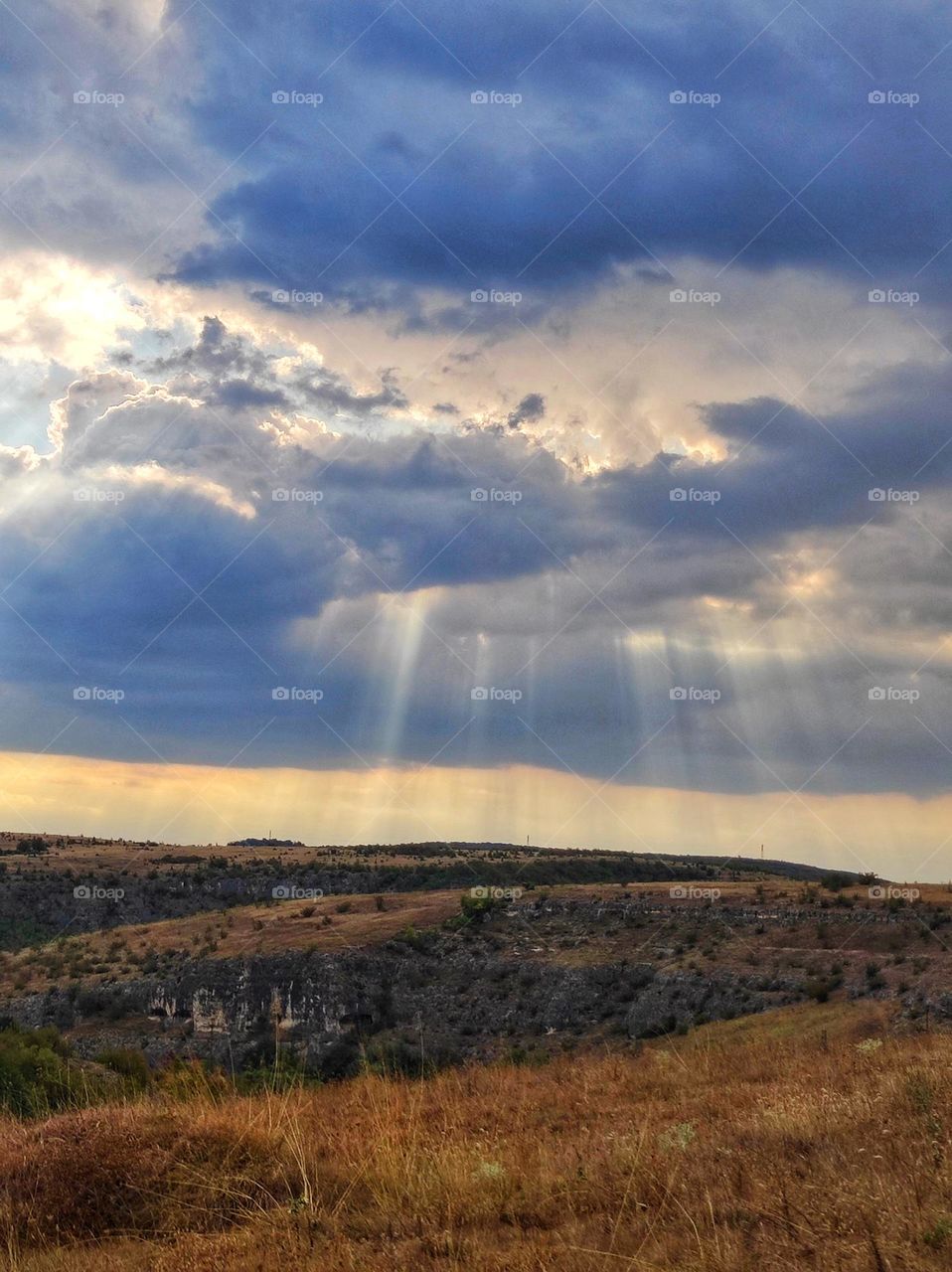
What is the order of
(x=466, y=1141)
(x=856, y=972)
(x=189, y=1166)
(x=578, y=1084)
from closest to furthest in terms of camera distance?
(x=189, y=1166), (x=466, y=1141), (x=578, y=1084), (x=856, y=972)

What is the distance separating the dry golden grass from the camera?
5.76 meters

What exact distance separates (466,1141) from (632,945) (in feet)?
138

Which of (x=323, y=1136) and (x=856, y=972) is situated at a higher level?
(x=323, y=1136)

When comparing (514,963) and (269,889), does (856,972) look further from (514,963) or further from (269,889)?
(269,889)

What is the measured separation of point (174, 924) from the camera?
209ft

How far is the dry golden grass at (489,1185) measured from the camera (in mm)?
5758

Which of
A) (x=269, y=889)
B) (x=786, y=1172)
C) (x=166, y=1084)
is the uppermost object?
(x=786, y=1172)

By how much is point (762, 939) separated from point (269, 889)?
53.0m

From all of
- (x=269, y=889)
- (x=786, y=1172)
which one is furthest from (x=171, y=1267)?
(x=269, y=889)

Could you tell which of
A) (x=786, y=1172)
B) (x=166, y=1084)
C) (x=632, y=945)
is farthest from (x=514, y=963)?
(x=786, y=1172)

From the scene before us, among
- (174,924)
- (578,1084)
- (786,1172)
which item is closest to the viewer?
(786,1172)

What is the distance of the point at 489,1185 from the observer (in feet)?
23.7

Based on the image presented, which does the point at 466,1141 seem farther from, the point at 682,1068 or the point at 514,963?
the point at 514,963

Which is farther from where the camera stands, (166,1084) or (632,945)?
(632,945)
